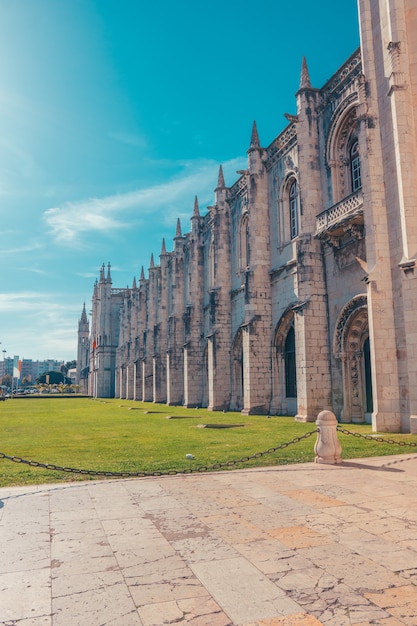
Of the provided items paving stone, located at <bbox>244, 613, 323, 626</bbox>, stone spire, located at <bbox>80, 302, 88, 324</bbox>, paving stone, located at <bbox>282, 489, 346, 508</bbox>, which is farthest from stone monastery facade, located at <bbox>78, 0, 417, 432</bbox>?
stone spire, located at <bbox>80, 302, 88, 324</bbox>

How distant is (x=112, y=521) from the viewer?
5328 millimetres

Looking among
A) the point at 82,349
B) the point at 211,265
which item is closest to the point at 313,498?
the point at 211,265

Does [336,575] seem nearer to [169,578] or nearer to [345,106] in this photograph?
[169,578]

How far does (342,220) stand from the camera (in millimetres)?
16703

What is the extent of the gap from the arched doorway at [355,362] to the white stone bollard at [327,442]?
30.7ft

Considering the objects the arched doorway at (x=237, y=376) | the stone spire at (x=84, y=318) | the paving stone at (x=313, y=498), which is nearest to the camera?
the paving stone at (x=313, y=498)

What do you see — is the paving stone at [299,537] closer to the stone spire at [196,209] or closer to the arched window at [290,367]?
the arched window at [290,367]

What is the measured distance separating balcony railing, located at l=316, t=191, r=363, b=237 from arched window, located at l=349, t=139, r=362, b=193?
154 centimetres

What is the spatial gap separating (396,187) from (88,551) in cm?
1348

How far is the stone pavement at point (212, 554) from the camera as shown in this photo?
3.17 metres

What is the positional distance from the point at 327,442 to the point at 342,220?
33.4 feet

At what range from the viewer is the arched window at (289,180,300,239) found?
21922 mm

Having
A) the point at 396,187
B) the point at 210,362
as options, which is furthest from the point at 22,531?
the point at 210,362

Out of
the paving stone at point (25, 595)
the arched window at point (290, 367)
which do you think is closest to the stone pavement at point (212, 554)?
the paving stone at point (25, 595)
